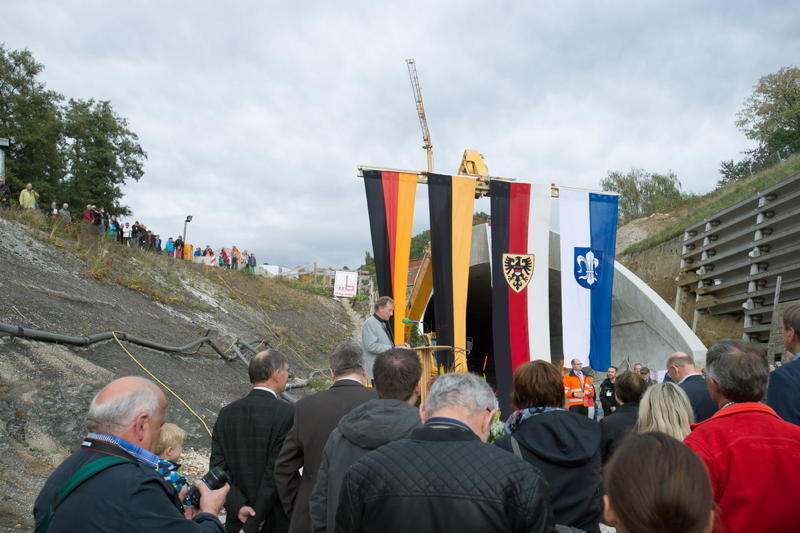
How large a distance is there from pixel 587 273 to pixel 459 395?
10465 millimetres

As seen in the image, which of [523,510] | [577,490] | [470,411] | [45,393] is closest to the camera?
[523,510]

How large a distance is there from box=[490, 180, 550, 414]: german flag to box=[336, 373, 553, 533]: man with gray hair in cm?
949

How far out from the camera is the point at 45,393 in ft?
24.8

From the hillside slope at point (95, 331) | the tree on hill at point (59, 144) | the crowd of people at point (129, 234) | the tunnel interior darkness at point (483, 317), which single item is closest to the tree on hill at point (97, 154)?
the tree on hill at point (59, 144)

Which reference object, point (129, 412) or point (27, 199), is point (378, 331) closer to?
point (129, 412)

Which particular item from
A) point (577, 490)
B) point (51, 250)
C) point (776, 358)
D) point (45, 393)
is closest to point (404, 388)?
point (577, 490)

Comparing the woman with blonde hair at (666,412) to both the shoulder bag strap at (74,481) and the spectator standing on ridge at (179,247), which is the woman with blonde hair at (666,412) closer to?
the shoulder bag strap at (74,481)

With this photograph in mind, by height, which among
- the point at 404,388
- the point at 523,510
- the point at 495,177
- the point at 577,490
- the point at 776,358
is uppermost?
the point at 495,177

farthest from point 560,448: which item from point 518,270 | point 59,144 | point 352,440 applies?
Answer: point 59,144

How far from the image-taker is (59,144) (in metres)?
36.2

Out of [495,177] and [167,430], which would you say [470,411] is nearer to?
[167,430]

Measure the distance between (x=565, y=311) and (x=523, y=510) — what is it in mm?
10346

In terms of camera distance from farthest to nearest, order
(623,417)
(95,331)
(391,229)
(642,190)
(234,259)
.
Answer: (642,190) → (234,259) → (95,331) → (391,229) → (623,417)

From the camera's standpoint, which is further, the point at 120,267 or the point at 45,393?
the point at 120,267
